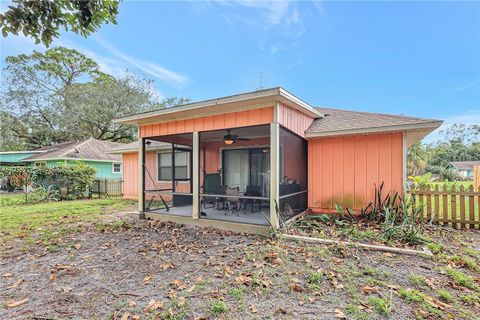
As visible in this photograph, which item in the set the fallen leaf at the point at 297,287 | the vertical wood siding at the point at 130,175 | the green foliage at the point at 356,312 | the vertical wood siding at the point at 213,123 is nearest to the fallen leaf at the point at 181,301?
the fallen leaf at the point at 297,287

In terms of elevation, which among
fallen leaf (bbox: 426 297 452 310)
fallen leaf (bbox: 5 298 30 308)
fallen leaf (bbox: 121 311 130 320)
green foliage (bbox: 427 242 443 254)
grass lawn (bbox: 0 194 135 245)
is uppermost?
green foliage (bbox: 427 242 443 254)

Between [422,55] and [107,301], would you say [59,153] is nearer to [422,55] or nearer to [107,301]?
[107,301]

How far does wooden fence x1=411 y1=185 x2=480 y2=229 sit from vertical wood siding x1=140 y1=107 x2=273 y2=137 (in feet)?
14.2

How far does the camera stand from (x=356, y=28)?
1259 cm

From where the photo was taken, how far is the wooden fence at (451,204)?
560cm

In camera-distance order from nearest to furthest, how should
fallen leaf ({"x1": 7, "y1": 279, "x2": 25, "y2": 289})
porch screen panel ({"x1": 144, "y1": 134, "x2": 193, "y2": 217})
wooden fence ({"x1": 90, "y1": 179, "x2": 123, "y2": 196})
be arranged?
fallen leaf ({"x1": 7, "y1": 279, "x2": 25, "y2": 289}), porch screen panel ({"x1": 144, "y1": 134, "x2": 193, "y2": 217}), wooden fence ({"x1": 90, "y1": 179, "x2": 123, "y2": 196})

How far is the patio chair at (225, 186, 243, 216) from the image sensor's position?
6.69 metres

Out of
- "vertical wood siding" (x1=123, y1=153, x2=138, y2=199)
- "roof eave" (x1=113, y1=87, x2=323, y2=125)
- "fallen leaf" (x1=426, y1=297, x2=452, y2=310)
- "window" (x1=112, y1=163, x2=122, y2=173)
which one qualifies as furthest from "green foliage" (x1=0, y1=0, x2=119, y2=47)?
"window" (x1=112, y1=163, x2=122, y2=173)

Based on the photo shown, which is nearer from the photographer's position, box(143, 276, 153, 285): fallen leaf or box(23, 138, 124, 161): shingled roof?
box(143, 276, 153, 285): fallen leaf

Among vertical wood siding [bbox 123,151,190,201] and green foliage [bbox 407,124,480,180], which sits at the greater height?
green foliage [bbox 407,124,480,180]

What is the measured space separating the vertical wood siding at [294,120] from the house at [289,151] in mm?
23

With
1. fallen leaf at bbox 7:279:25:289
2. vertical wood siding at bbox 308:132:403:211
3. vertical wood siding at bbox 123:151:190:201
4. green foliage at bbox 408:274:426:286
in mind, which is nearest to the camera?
green foliage at bbox 408:274:426:286

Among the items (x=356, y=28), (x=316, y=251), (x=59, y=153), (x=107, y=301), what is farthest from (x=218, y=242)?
(x=59, y=153)

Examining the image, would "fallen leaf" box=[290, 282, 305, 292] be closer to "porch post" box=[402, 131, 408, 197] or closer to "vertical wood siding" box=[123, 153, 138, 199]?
"porch post" box=[402, 131, 408, 197]
